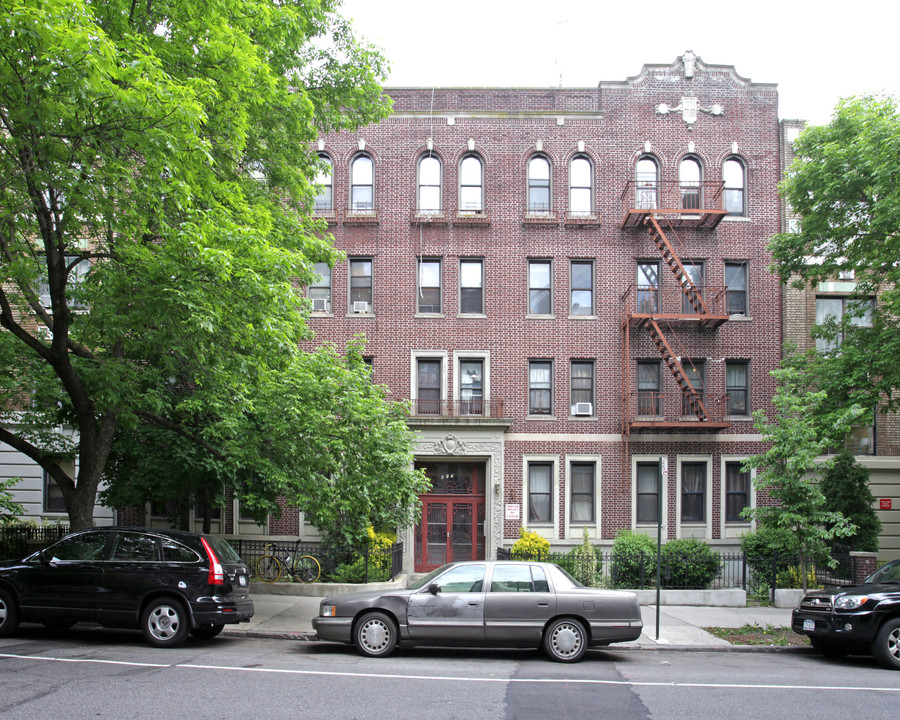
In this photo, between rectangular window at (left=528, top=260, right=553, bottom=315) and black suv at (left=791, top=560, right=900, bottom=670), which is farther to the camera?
rectangular window at (left=528, top=260, right=553, bottom=315)

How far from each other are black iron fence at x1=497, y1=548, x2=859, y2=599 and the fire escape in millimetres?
4836

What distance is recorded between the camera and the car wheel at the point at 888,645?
11617mm

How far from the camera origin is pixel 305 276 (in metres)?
14.0

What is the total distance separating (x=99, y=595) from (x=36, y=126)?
6.73m

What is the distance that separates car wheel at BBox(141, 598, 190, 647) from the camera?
11500mm

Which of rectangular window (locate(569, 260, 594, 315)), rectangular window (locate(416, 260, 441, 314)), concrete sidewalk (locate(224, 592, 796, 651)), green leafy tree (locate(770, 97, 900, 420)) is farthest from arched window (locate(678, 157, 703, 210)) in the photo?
concrete sidewalk (locate(224, 592, 796, 651))

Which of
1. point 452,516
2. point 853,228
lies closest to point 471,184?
point 452,516

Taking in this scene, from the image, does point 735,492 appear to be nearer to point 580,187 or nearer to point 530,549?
point 530,549

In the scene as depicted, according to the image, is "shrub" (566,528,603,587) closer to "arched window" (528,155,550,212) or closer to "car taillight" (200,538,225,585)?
"car taillight" (200,538,225,585)

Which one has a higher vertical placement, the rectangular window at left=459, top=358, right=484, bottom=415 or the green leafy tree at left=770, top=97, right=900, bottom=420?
the green leafy tree at left=770, top=97, right=900, bottom=420

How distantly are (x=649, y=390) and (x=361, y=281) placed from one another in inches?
373

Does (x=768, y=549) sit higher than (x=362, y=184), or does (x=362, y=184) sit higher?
(x=362, y=184)

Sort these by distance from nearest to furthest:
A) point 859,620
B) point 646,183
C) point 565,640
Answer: point 565,640
point 859,620
point 646,183

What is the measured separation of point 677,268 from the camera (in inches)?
922
